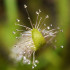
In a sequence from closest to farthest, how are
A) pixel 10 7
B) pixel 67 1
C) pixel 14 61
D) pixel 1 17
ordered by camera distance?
1. pixel 14 61
2. pixel 10 7
3. pixel 67 1
4. pixel 1 17

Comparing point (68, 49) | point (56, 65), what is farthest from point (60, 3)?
point (56, 65)

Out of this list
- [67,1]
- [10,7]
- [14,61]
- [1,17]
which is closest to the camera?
[14,61]

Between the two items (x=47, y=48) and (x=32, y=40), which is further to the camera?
(x=47, y=48)

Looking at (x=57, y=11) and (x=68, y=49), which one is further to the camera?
(x=57, y=11)

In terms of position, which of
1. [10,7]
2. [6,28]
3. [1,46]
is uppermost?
[10,7]

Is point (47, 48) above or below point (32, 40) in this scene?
below

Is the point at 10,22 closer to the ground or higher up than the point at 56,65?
higher up

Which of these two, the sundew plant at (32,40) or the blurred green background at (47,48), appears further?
the blurred green background at (47,48)

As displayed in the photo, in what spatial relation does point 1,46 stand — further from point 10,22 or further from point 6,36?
point 10,22

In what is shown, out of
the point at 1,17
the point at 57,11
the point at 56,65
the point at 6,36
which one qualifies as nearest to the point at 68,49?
the point at 56,65

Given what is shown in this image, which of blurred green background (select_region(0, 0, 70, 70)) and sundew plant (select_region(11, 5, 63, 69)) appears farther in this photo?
blurred green background (select_region(0, 0, 70, 70))
